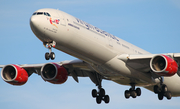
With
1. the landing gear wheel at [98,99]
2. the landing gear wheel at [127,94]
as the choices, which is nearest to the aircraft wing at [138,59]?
the landing gear wheel at [127,94]

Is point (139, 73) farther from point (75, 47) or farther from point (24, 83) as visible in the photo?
point (24, 83)

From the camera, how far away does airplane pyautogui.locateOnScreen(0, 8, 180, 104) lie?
27.8 metres

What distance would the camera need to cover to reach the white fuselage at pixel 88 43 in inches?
1079

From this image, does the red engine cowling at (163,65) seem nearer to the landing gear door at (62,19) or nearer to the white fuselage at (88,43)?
the white fuselage at (88,43)

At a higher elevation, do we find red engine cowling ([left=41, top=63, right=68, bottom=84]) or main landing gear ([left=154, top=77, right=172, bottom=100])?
red engine cowling ([left=41, top=63, right=68, bottom=84])

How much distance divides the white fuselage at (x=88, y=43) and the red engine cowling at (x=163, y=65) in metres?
2.59

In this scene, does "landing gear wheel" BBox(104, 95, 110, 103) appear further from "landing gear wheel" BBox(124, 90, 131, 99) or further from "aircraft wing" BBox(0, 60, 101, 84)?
"landing gear wheel" BBox(124, 90, 131, 99)

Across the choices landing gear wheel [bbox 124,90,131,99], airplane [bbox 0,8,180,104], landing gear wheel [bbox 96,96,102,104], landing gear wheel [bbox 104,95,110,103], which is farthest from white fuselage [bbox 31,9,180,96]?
landing gear wheel [bbox 96,96,102,104]

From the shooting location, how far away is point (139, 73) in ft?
109

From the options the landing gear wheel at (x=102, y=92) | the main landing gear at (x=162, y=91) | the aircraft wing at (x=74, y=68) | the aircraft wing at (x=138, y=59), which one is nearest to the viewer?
the aircraft wing at (x=138, y=59)

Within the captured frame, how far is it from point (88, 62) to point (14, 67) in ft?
29.9

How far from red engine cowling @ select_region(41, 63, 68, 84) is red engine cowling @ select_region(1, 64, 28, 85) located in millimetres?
2421

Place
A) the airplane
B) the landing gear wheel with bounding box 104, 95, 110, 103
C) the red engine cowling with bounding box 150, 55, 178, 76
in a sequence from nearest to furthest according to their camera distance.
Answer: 1. the airplane
2. the red engine cowling with bounding box 150, 55, 178, 76
3. the landing gear wheel with bounding box 104, 95, 110, 103

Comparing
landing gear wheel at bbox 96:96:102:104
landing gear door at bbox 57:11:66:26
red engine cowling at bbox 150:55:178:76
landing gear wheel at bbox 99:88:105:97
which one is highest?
landing gear door at bbox 57:11:66:26
